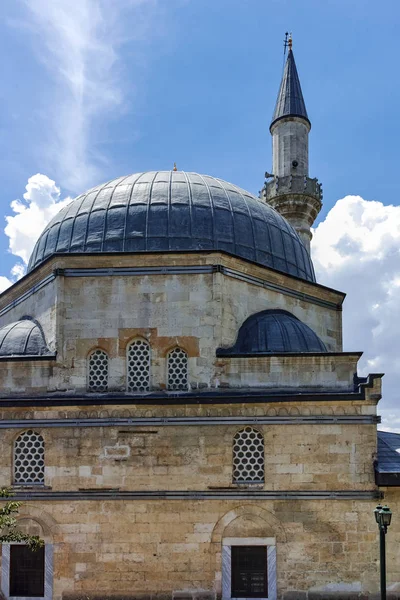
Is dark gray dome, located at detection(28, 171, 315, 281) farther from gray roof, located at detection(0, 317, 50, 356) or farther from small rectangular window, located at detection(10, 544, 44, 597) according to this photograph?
small rectangular window, located at detection(10, 544, 44, 597)

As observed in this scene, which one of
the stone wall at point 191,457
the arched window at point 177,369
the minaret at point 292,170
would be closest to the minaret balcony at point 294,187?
the minaret at point 292,170

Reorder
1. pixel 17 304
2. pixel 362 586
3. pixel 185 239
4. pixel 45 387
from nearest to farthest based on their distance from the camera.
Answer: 1. pixel 362 586
2. pixel 45 387
3. pixel 185 239
4. pixel 17 304

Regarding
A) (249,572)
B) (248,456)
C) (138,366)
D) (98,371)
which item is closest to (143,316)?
(138,366)

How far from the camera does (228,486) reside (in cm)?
1371

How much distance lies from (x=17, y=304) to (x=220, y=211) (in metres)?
5.17

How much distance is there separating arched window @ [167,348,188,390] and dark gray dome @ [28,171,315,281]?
2.20 meters

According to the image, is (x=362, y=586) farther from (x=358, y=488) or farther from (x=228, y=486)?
(x=228, y=486)

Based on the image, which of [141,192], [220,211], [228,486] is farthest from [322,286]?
[228,486]

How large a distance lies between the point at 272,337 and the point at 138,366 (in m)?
2.73

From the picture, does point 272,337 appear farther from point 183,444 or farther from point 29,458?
point 29,458

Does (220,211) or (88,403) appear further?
(220,211)

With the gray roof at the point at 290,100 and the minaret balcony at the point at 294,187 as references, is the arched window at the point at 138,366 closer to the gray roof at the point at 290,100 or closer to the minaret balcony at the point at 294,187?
the minaret balcony at the point at 294,187

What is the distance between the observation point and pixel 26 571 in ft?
45.6

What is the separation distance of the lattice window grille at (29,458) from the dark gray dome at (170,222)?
3.92m
